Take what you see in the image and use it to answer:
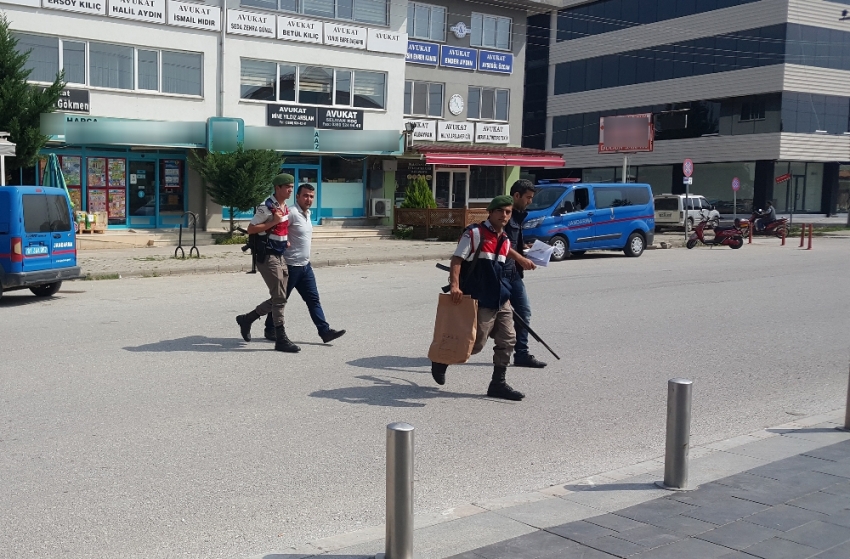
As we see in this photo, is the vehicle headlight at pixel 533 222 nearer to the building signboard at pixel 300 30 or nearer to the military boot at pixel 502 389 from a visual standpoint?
the building signboard at pixel 300 30

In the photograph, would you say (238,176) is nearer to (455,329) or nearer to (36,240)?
(36,240)

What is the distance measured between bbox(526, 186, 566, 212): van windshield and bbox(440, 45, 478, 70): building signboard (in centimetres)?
1159

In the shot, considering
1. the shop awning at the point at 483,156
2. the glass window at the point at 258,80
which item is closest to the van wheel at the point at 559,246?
the shop awning at the point at 483,156

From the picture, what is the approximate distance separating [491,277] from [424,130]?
24212 mm

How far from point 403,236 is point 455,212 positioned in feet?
8.16

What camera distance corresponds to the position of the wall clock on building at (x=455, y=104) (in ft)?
105

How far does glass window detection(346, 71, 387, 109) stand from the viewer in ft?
93.7

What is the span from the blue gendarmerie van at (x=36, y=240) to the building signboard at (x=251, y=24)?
43.8ft

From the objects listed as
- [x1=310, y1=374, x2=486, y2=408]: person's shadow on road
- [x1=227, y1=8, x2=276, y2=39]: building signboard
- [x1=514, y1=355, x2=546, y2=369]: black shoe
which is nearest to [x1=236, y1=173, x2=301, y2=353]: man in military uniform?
[x1=310, y1=374, x2=486, y2=408]: person's shadow on road

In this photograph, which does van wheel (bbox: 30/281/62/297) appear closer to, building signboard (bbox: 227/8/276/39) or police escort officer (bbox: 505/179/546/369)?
police escort officer (bbox: 505/179/546/369)

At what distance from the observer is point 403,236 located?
2817 cm

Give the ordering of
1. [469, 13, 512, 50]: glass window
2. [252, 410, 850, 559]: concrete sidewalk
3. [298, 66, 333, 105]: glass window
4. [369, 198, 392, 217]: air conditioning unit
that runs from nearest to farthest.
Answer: [252, 410, 850, 559]: concrete sidewalk < [298, 66, 333, 105]: glass window < [369, 198, 392, 217]: air conditioning unit < [469, 13, 512, 50]: glass window

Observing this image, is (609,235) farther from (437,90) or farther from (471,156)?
(437,90)

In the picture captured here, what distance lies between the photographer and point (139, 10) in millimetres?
24062
